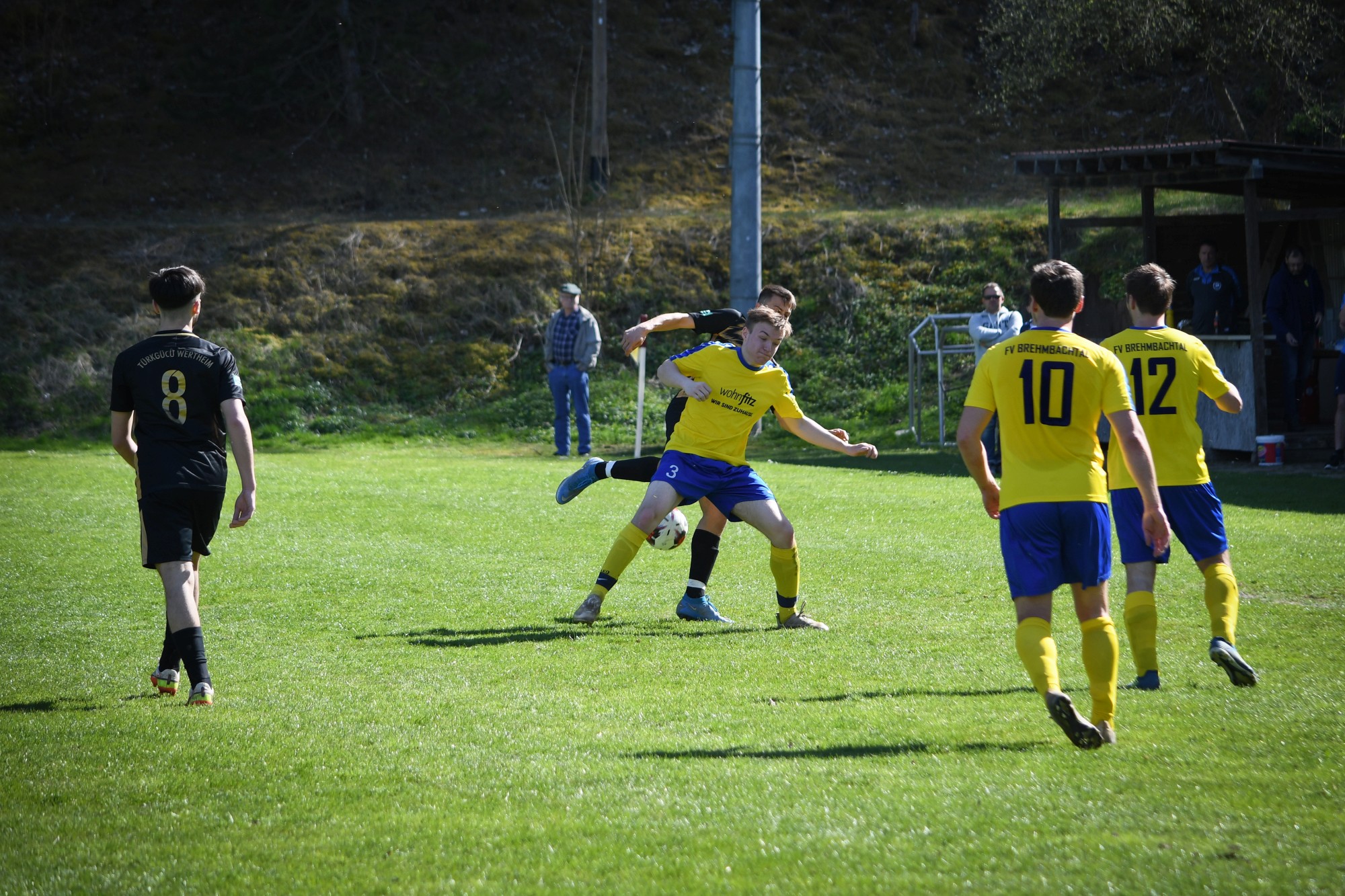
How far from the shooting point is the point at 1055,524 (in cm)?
482

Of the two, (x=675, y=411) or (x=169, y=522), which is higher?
(x=675, y=411)

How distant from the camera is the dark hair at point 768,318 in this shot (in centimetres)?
716

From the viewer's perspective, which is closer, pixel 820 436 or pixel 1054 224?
pixel 820 436

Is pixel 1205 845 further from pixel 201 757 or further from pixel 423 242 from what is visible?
pixel 423 242

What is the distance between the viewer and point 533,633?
7.25 meters

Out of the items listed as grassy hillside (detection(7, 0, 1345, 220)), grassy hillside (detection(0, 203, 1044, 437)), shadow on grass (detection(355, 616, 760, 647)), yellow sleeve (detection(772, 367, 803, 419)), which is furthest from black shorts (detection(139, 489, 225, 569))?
grassy hillside (detection(7, 0, 1345, 220))

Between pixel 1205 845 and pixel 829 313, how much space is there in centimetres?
2203

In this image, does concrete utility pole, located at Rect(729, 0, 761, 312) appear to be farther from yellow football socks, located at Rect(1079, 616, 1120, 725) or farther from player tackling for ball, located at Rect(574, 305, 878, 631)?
yellow football socks, located at Rect(1079, 616, 1120, 725)

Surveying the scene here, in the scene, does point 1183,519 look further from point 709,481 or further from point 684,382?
point 684,382

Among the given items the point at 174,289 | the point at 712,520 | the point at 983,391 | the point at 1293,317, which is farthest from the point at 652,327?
the point at 1293,317

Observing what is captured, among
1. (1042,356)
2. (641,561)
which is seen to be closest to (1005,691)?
(1042,356)

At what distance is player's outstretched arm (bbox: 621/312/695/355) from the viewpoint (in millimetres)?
7352

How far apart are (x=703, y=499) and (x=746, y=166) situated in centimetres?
1358

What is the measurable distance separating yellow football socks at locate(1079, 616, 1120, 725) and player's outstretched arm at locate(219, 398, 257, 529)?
354 centimetres
